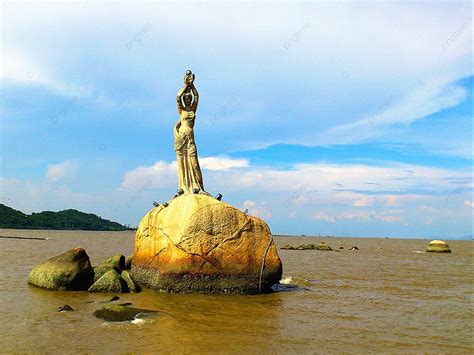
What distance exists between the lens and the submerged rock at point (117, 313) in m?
9.99

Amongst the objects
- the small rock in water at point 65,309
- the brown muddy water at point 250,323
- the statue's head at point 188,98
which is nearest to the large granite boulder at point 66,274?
the brown muddy water at point 250,323

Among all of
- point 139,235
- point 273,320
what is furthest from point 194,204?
point 273,320

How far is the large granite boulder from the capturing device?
46.8ft

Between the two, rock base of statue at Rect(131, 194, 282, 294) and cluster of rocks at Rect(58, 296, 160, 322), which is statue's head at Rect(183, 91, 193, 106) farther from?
cluster of rocks at Rect(58, 296, 160, 322)

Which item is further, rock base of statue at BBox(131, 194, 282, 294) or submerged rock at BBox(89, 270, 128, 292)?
submerged rock at BBox(89, 270, 128, 292)

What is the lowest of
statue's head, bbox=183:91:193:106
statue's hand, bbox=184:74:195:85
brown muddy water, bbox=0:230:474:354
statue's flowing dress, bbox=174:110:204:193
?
brown muddy water, bbox=0:230:474:354

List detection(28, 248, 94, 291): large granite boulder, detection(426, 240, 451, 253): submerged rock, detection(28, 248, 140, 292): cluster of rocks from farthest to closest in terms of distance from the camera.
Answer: detection(426, 240, 451, 253): submerged rock < detection(28, 248, 94, 291): large granite boulder < detection(28, 248, 140, 292): cluster of rocks

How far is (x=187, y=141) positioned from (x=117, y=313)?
7202 millimetres

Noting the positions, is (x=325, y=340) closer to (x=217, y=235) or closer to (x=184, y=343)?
(x=184, y=343)

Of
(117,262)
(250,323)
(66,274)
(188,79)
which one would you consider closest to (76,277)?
(66,274)

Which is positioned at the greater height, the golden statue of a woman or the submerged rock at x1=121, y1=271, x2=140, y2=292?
the golden statue of a woman

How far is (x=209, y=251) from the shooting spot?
13.1 m

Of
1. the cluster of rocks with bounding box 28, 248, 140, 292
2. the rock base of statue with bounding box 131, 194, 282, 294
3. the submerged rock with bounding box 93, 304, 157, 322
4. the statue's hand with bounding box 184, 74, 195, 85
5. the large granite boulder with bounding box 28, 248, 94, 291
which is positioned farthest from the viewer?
the statue's hand with bounding box 184, 74, 195, 85

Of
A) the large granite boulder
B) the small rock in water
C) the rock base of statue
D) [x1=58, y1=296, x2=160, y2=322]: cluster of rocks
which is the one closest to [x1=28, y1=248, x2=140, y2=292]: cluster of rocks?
the large granite boulder
